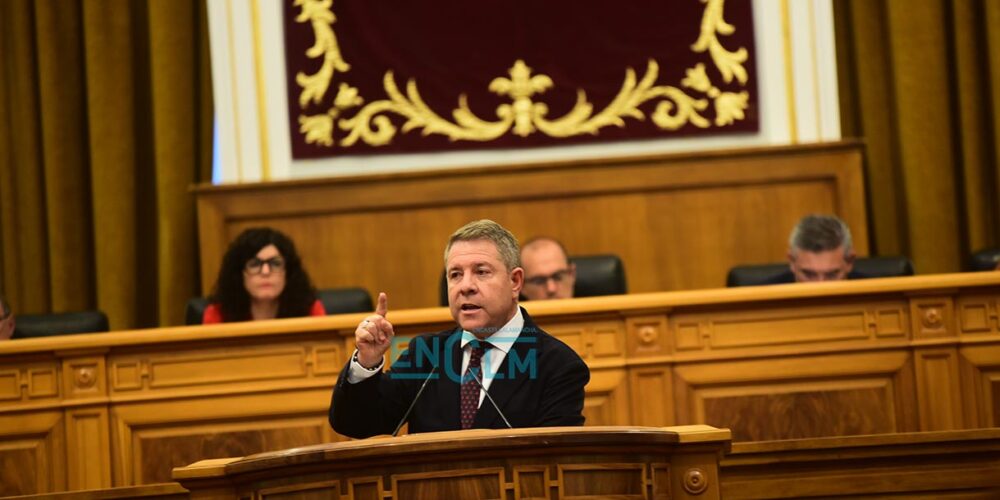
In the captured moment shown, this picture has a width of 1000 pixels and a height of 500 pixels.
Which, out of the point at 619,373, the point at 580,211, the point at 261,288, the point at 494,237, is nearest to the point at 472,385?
the point at 494,237

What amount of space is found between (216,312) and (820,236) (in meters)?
2.41

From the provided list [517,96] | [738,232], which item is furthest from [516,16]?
[738,232]

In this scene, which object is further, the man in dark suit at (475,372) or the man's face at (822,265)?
the man's face at (822,265)

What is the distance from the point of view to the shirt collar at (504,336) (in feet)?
9.80

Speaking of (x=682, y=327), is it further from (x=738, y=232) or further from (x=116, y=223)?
(x=116, y=223)

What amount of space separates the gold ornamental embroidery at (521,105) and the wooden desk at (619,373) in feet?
7.93

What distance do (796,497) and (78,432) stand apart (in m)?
2.48

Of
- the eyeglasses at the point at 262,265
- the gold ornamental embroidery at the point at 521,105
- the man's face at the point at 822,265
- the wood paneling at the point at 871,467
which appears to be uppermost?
the gold ornamental embroidery at the point at 521,105

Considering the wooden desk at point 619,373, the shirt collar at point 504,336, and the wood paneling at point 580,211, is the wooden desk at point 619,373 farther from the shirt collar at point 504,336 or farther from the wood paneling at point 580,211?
the wood paneling at point 580,211


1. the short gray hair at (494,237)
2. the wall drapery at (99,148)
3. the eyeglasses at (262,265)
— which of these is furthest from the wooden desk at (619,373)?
the wall drapery at (99,148)

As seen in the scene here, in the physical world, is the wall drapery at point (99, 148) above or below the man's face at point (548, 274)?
above

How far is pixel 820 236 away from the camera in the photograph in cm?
532

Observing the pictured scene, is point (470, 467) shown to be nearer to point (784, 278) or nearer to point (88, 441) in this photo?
point (88, 441)

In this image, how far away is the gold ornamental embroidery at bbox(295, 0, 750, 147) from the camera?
22.9ft
